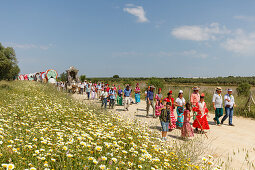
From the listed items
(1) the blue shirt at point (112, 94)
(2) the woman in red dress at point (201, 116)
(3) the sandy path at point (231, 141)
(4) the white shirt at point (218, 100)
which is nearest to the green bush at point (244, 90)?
(3) the sandy path at point (231, 141)

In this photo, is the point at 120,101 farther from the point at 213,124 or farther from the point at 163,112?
the point at 163,112

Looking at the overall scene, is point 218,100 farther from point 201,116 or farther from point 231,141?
point 231,141

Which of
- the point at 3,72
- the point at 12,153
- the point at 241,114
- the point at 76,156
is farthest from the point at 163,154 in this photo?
the point at 3,72

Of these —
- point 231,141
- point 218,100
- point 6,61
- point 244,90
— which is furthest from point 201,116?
point 6,61

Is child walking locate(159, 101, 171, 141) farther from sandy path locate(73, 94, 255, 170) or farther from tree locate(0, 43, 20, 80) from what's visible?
tree locate(0, 43, 20, 80)

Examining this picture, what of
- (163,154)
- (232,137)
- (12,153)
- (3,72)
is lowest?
(232,137)

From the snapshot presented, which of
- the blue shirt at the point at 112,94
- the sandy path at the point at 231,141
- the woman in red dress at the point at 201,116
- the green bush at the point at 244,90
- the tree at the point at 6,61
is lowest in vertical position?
the sandy path at the point at 231,141

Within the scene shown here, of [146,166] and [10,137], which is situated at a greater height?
[10,137]

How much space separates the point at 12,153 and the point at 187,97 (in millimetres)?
17016

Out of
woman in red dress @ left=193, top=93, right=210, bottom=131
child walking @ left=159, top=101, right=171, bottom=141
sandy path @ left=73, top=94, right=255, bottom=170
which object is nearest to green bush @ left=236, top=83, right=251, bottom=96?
sandy path @ left=73, top=94, right=255, bottom=170

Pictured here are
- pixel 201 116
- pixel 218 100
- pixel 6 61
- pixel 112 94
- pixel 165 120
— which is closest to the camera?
pixel 165 120

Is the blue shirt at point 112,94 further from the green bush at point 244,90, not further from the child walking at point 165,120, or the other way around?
the green bush at point 244,90

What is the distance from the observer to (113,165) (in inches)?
110

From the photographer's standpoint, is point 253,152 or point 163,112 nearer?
point 253,152
